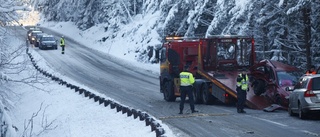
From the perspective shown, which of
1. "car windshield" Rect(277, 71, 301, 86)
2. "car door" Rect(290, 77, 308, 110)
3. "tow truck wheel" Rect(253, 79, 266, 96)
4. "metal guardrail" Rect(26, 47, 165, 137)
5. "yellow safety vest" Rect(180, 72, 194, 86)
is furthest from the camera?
"tow truck wheel" Rect(253, 79, 266, 96)

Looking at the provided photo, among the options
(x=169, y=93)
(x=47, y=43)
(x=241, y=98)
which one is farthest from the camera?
(x=47, y=43)

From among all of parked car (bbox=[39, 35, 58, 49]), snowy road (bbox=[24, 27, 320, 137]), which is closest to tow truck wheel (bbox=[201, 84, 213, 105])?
snowy road (bbox=[24, 27, 320, 137])

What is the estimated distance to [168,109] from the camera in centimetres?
2236

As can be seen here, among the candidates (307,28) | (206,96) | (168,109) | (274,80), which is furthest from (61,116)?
(307,28)

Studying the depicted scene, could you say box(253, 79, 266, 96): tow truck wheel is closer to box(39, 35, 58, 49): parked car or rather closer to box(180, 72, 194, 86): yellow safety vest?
box(180, 72, 194, 86): yellow safety vest

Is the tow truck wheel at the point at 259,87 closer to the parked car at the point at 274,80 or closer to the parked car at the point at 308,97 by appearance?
the parked car at the point at 274,80

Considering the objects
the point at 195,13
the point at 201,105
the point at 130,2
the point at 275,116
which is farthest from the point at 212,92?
the point at 130,2

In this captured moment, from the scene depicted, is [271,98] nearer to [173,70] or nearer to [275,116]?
[275,116]

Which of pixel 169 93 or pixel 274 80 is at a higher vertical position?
pixel 274 80

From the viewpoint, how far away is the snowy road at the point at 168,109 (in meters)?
15.9

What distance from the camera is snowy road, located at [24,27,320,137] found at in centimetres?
1589

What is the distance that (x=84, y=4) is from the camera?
71688 mm

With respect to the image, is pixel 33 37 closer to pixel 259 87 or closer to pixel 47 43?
pixel 47 43

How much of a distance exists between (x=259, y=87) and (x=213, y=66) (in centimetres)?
274
